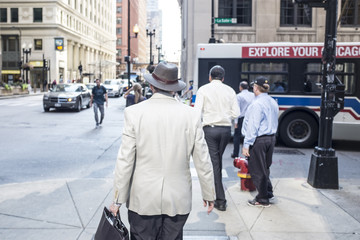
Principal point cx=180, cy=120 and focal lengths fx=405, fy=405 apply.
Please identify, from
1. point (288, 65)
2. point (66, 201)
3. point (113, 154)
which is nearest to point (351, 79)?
point (288, 65)

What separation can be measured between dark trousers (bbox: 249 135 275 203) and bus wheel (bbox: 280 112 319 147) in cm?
626

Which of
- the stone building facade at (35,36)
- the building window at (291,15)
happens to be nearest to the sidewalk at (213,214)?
the building window at (291,15)

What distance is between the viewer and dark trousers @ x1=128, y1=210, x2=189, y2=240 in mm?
3127

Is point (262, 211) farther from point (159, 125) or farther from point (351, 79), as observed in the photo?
point (351, 79)

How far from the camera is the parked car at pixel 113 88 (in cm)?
3881

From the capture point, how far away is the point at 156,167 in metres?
3.09

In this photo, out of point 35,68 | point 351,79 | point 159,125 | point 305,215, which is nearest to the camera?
point 159,125

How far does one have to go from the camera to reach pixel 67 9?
254 ft

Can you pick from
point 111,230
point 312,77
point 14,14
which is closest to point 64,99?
point 312,77

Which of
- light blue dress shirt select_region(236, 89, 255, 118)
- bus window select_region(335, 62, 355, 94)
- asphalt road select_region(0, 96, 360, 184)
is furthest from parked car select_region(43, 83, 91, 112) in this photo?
bus window select_region(335, 62, 355, 94)

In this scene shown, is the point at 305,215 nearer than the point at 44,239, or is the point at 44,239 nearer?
the point at 44,239

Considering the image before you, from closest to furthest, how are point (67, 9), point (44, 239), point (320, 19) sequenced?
point (44, 239), point (320, 19), point (67, 9)

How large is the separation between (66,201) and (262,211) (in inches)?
116

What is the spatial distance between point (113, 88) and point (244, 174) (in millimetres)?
33659
